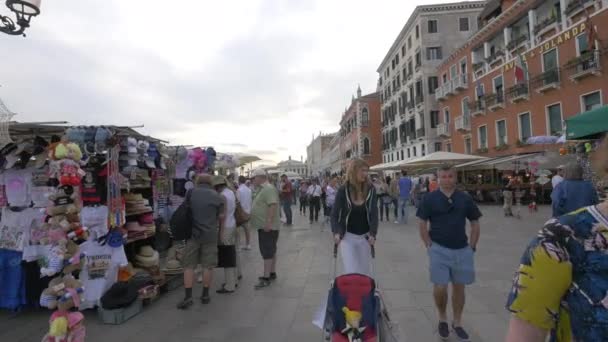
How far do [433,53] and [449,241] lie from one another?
3448 cm

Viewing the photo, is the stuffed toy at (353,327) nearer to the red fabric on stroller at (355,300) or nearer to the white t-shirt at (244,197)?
the red fabric on stroller at (355,300)

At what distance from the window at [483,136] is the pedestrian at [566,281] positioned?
26121 millimetres

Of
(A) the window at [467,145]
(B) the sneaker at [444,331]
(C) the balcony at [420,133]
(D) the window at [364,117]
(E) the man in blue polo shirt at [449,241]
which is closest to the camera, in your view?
(E) the man in blue polo shirt at [449,241]

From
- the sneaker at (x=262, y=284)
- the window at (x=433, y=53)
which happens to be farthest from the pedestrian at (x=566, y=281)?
the window at (x=433, y=53)

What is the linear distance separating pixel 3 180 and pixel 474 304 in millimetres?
6190

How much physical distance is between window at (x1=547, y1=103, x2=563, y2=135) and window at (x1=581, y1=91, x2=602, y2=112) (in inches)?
54.9

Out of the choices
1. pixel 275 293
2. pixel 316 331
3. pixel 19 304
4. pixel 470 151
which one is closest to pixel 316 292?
pixel 275 293

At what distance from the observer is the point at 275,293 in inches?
206

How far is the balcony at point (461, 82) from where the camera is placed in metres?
26.6

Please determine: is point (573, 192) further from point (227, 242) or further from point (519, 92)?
point (519, 92)

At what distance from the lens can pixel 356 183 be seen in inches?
156

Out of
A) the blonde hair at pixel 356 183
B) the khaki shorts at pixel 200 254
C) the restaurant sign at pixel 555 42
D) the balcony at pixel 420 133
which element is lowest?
the khaki shorts at pixel 200 254

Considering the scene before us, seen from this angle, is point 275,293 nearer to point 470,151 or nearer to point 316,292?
point 316,292

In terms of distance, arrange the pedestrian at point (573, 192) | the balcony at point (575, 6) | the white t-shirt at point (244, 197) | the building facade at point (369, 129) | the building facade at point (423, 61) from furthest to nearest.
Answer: the building facade at point (369, 129) < the building facade at point (423, 61) < the balcony at point (575, 6) < the white t-shirt at point (244, 197) < the pedestrian at point (573, 192)
